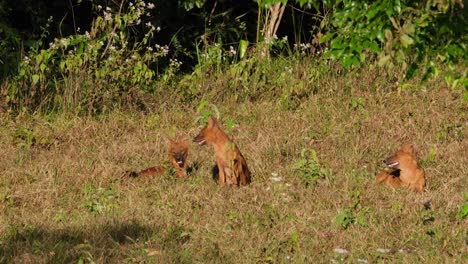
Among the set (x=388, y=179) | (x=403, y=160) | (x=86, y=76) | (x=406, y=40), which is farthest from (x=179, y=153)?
(x=406, y=40)

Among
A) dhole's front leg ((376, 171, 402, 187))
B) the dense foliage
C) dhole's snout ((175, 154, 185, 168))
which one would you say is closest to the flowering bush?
the dense foliage

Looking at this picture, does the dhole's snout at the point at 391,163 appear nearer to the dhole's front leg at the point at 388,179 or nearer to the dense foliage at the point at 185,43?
the dhole's front leg at the point at 388,179

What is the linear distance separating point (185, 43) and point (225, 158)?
554 centimetres

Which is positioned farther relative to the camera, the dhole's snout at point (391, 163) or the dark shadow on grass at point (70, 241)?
the dhole's snout at point (391, 163)

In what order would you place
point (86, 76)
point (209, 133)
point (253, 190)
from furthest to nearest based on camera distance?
1. point (86, 76)
2. point (209, 133)
3. point (253, 190)

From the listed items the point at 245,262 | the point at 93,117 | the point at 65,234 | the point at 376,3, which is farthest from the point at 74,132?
the point at 376,3

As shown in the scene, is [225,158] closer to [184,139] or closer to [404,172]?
[184,139]

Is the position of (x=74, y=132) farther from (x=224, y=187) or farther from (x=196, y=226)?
(x=196, y=226)

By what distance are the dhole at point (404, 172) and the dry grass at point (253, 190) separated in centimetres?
11

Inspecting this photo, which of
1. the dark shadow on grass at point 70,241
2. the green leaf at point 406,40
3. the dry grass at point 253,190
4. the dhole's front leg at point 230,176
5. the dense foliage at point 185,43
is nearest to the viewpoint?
the green leaf at point 406,40

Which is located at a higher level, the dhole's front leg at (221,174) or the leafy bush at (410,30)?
the leafy bush at (410,30)

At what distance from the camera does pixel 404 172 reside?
7309 mm

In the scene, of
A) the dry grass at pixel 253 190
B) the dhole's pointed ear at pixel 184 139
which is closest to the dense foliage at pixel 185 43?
the dry grass at pixel 253 190

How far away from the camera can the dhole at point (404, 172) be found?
7.29m
